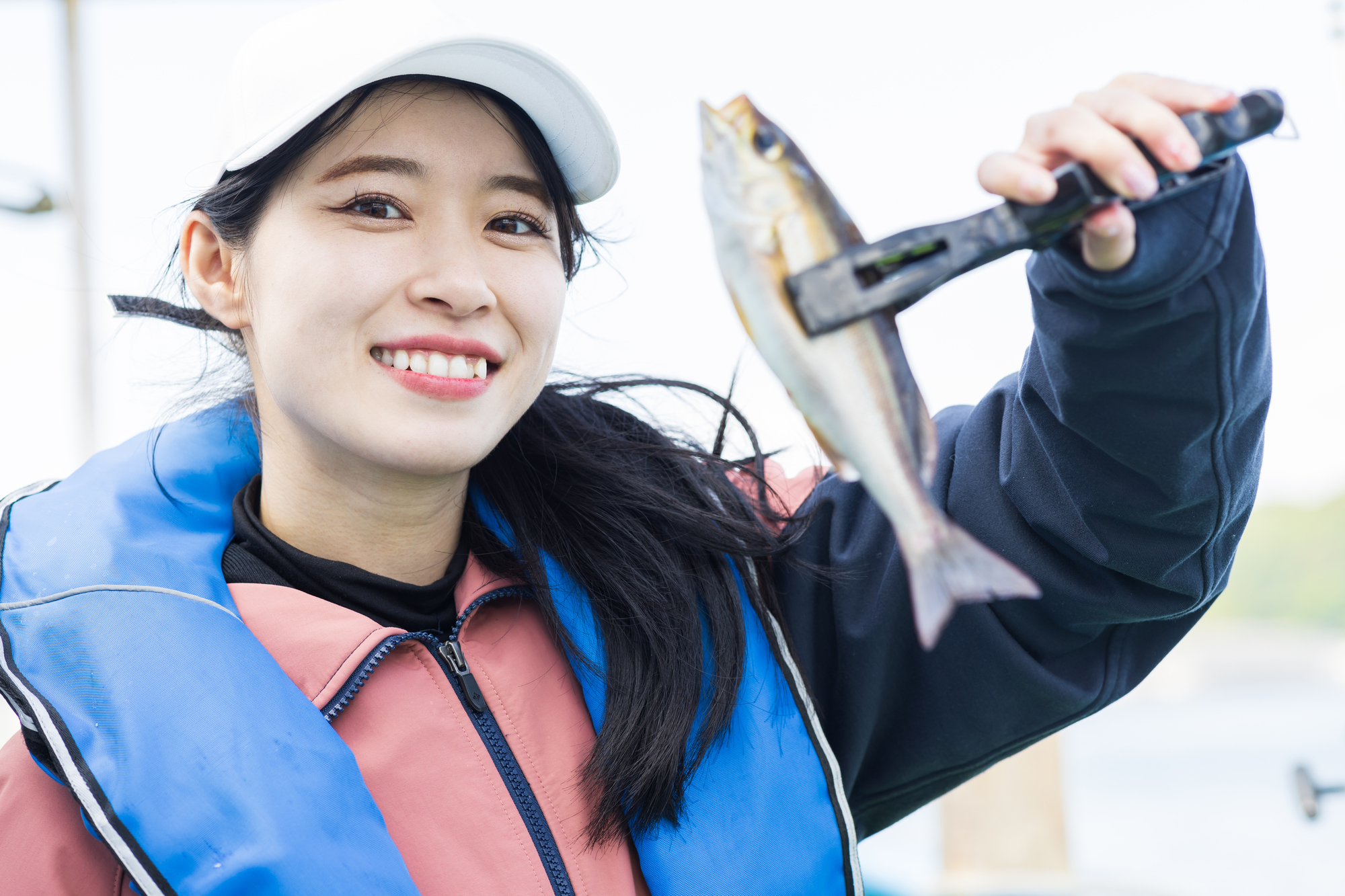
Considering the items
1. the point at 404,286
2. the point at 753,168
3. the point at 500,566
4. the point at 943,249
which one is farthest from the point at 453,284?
the point at 943,249

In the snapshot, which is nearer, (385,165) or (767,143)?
(767,143)

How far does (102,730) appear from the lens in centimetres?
141

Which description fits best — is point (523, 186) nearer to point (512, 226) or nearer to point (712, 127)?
point (512, 226)

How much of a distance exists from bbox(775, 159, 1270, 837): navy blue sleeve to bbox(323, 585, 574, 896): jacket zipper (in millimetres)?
552

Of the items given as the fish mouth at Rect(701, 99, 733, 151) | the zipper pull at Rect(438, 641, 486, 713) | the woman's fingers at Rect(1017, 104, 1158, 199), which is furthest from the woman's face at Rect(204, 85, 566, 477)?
the woman's fingers at Rect(1017, 104, 1158, 199)

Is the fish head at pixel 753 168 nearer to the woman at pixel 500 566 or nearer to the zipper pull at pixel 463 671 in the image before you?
the woman at pixel 500 566

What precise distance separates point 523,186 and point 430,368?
0.36 metres

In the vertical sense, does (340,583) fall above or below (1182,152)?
below

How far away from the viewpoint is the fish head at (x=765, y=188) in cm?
96

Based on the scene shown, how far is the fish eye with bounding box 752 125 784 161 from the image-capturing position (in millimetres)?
961

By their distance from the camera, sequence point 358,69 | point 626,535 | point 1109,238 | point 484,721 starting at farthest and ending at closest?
point 626,535 → point 484,721 → point 358,69 → point 1109,238

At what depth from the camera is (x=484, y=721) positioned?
1641mm

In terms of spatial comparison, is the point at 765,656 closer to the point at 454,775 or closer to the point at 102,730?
the point at 454,775

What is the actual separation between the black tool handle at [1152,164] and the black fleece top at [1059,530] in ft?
0.27
